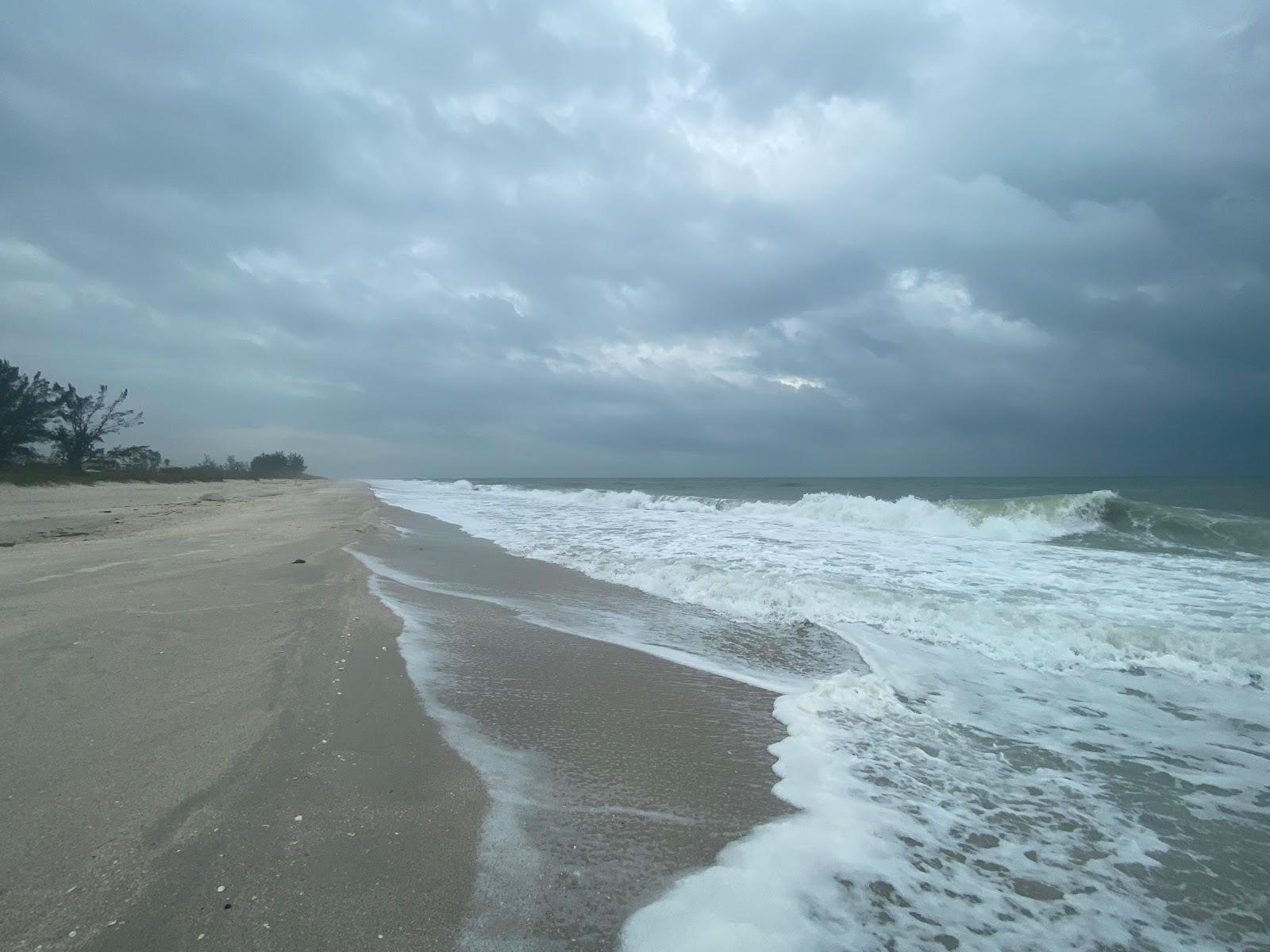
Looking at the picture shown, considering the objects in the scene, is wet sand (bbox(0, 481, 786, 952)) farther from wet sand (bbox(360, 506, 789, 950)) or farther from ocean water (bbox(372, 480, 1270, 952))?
ocean water (bbox(372, 480, 1270, 952))

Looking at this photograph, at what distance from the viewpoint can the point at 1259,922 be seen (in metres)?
2.13

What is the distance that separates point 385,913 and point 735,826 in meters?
1.40

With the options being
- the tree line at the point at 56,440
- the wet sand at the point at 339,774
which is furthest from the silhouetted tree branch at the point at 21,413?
the wet sand at the point at 339,774

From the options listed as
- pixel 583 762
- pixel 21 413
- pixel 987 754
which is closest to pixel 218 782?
pixel 583 762

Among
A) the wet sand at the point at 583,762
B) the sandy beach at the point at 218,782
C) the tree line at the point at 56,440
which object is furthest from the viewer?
the tree line at the point at 56,440

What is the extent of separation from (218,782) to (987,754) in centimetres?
391

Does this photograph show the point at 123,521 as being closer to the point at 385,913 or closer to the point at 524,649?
the point at 524,649

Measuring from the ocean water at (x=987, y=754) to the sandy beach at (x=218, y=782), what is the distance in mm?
980

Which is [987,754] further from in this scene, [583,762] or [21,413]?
[21,413]

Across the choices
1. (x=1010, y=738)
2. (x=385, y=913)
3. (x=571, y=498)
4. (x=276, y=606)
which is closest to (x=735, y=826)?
(x=385, y=913)

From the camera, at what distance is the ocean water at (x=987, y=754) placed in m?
2.09

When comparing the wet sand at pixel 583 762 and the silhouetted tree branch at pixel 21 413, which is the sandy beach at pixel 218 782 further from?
the silhouetted tree branch at pixel 21 413

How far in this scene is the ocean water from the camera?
209 centimetres

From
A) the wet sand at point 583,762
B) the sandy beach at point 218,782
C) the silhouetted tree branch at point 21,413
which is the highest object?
the silhouetted tree branch at point 21,413
